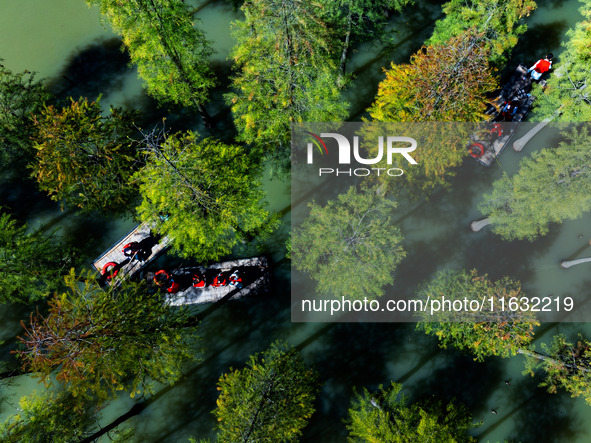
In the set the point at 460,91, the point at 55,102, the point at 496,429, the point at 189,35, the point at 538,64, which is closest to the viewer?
the point at 460,91

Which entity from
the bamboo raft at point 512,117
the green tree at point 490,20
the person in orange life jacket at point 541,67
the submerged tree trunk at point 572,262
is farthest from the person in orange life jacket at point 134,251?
the person in orange life jacket at point 541,67

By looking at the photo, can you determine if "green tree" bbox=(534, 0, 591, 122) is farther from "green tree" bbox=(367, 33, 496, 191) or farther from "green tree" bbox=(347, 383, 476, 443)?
"green tree" bbox=(347, 383, 476, 443)

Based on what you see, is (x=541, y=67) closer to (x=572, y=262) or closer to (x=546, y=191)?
(x=546, y=191)

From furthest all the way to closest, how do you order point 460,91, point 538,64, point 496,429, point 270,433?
1. point 538,64
2. point 496,429
3. point 270,433
4. point 460,91

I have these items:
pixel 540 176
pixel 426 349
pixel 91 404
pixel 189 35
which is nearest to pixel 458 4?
pixel 540 176

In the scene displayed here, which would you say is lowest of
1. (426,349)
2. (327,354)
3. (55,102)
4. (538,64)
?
(426,349)

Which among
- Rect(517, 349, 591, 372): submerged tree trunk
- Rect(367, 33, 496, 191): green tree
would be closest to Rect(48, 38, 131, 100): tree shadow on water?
Rect(367, 33, 496, 191): green tree

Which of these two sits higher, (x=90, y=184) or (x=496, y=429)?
(x=90, y=184)

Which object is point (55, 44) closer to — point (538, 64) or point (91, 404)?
point (91, 404)
